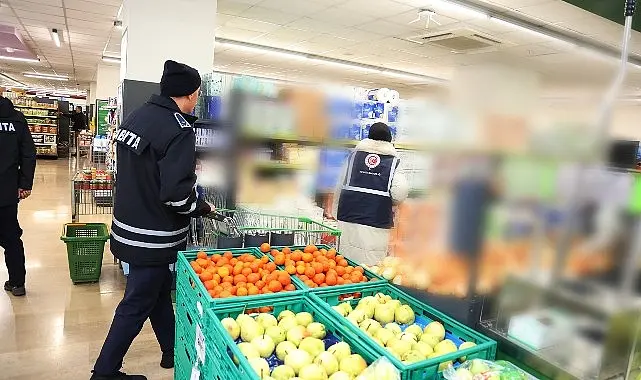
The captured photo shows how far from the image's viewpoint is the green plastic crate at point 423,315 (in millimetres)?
1248

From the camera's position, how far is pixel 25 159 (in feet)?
12.9

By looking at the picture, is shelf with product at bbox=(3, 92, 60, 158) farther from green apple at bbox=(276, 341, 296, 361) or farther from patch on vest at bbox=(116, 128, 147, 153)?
green apple at bbox=(276, 341, 296, 361)

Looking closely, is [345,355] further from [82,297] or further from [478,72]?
[82,297]

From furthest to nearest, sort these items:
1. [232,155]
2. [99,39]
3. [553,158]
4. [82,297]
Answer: [99,39]
[82,297]
[232,155]
[553,158]

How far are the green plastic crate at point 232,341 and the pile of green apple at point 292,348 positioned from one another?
0.03 metres

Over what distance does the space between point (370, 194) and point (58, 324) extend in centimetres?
273

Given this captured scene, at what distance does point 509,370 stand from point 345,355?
1.57 ft

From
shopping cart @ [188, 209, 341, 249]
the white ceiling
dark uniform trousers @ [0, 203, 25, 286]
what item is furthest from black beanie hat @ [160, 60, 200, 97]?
dark uniform trousers @ [0, 203, 25, 286]

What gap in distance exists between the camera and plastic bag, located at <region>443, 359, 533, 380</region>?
4.04 ft

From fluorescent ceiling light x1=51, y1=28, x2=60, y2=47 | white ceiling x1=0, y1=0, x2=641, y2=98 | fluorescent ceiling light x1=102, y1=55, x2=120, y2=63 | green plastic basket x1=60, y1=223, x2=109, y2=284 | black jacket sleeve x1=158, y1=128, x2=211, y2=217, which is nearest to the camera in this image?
black jacket sleeve x1=158, y1=128, x2=211, y2=217

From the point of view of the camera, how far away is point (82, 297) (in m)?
4.13

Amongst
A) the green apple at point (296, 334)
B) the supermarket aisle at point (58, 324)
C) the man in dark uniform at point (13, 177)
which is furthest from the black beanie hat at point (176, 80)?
the man in dark uniform at point (13, 177)

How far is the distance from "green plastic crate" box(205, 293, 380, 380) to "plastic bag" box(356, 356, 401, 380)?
0.23ft

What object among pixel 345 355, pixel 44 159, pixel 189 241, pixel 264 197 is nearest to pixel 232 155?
pixel 264 197
